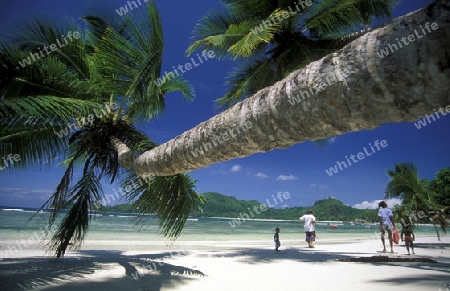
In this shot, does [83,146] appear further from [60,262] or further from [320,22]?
[320,22]

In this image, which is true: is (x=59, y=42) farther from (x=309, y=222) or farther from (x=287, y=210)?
(x=287, y=210)

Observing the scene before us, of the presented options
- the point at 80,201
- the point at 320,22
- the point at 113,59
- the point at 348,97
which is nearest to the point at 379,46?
the point at 348,97

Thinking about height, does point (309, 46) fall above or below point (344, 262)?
above

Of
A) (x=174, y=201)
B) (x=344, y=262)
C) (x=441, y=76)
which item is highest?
(x=441, y=76)

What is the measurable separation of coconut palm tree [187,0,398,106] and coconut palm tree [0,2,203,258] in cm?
304

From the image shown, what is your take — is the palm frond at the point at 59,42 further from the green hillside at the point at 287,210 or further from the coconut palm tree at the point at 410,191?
the green hillside at the point at 287,210

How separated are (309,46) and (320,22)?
0.76 meters

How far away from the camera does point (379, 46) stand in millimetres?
1152

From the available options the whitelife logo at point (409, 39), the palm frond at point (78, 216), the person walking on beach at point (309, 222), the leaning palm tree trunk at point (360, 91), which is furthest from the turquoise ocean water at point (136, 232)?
the whitelife logo at point (409, 39)

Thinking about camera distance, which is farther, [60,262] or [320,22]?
[320,22]

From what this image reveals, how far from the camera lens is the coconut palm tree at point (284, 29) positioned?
7715mm

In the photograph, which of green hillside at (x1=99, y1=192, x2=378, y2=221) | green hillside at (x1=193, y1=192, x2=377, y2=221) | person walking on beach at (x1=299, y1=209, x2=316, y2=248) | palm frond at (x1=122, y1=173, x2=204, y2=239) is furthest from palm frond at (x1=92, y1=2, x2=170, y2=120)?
green hillside at (x1=193, y1=192, x2=377, y2=221)

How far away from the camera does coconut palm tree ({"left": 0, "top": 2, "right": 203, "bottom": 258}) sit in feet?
14.6

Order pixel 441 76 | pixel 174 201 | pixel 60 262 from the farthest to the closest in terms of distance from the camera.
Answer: pixel 60 262, pixel 174 201, pixel 441 76
